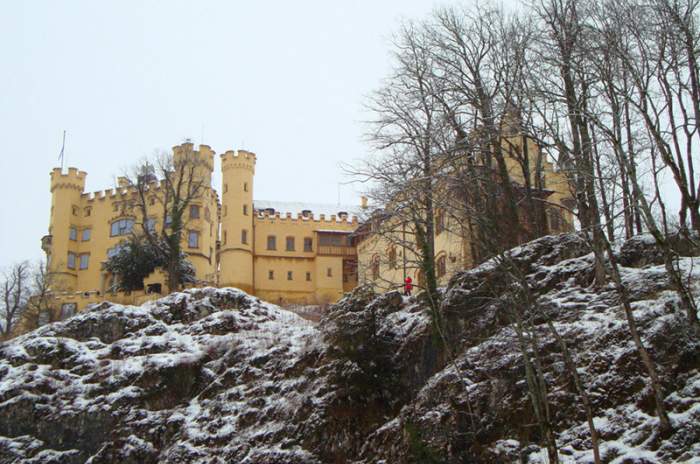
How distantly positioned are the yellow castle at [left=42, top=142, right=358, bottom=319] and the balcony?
0.08 m

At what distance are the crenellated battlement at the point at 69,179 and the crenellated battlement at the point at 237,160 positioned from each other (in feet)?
37.8

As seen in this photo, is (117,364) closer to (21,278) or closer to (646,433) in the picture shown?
(646,433)

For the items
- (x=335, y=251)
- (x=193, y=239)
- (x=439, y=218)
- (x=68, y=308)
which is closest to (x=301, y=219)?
(x=335, y=251)

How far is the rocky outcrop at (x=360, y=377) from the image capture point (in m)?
18.7

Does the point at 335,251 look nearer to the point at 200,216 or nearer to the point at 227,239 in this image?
the point at 227,239

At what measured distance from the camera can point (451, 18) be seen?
3278cm

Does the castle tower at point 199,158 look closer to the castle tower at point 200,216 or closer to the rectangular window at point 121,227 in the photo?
the castle tower at point 200,216

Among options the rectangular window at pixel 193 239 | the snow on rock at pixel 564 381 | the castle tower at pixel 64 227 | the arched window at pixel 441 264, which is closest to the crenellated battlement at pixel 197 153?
the rectangular window at pixel 193 239

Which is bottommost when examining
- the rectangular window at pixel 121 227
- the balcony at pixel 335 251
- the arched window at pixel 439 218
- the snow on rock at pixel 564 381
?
the snow on rock at pixel 564 381

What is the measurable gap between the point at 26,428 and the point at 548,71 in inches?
904

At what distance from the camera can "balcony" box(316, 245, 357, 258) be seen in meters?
65.3

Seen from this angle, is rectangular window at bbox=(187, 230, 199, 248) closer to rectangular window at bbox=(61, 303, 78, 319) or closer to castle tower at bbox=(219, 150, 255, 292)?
castle tower at bbox=(219, 150, 255, 292)

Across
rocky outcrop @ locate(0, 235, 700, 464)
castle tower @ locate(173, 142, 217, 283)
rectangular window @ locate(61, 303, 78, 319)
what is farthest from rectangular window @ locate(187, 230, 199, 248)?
rocky outcrop @ locate(0, 235, 700, 464)

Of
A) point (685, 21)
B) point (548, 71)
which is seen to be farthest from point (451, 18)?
point (685, 21)
